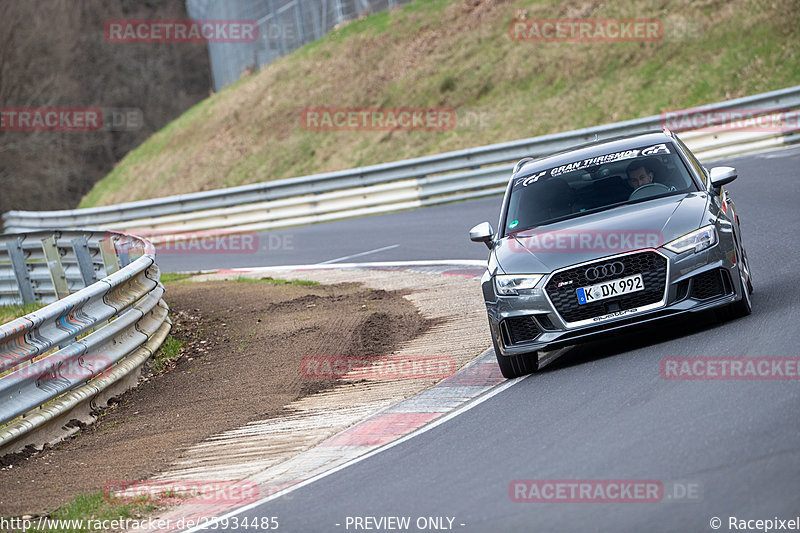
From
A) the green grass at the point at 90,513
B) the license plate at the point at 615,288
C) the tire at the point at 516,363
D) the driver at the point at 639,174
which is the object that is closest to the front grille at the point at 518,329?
the tire at the point at 516,363

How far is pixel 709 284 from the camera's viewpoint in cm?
806

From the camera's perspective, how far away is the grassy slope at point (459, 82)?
96.7ft

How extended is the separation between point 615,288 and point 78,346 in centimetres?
453

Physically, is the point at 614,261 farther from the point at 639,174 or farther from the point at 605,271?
the point at 639,174

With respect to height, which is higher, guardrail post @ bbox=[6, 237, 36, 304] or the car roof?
the car roof

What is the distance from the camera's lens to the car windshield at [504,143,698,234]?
908 cm

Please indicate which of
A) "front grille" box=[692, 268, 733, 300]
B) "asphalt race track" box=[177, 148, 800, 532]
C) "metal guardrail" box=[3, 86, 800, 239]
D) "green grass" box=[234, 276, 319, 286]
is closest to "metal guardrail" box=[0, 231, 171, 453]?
"green grass" box=[234, 276, 319, 286]

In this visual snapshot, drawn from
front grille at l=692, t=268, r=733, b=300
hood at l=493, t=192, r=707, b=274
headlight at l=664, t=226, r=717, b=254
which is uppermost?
hood at l=493, t=192, r=707, b=274

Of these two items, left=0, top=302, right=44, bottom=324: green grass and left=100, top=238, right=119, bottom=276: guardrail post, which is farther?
left=0, top=302, right=44, bottom=324: green grass

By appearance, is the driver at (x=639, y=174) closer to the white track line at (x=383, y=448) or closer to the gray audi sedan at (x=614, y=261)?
the gray audi sedan at (x=614, y=261)

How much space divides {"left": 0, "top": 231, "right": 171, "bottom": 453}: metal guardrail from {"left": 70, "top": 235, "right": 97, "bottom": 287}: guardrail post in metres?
1.27

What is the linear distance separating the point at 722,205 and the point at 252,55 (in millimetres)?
43069

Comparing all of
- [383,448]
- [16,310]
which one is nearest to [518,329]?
[383,448]

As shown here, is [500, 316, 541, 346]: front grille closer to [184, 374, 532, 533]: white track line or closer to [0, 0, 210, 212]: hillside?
[184, 374, 532, 533]: white track line
